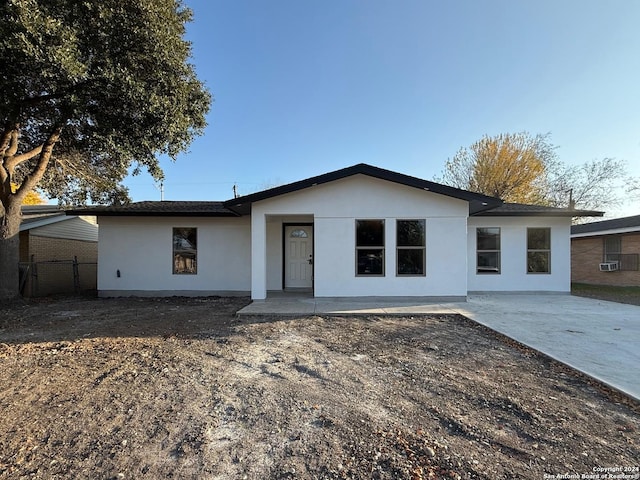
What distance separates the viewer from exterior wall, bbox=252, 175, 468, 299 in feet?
29.6

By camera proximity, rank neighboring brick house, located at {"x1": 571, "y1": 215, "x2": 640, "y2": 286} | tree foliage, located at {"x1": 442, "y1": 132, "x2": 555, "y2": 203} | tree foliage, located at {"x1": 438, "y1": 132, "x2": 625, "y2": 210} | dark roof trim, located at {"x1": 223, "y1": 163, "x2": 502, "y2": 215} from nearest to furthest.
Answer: dark roof trim, located at {"x1": 223, "y1": 163, "x2": 502, "y2": 215}
neighboring brick house, located at {"x1": 571, "y1": 215, "x2": 640, "y2": 286}
tree foliage, located at {"x1": 442, "y1": 132, "x2": 555, "y2": 203}
tree foliage, located at {"x1": 438, "y1": 132, "x2": 625, "y2": 210}

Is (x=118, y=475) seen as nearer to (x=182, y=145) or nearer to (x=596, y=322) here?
(x=596, y=322)

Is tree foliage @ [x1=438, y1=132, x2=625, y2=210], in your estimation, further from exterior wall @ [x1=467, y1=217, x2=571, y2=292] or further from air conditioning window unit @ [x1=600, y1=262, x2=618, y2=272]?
exterior wall @ [x1=467, y1=217, x2=571, y2=292]

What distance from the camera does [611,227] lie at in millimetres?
14828

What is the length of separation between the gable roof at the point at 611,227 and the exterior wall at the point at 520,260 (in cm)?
586

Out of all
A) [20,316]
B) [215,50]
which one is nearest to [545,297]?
[215,50]

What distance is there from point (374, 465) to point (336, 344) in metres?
3.08

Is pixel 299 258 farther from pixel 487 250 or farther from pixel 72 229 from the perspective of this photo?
pixel 72 229

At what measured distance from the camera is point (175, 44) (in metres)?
8.18

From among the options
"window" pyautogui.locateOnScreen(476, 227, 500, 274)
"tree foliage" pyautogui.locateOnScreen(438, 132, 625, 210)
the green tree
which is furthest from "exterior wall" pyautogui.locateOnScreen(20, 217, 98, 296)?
"tree foliage" pyautogui.locateOnScreen(438, 132, 625, 210)

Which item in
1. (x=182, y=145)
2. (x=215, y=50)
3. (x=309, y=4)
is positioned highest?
(x=309, y=4)

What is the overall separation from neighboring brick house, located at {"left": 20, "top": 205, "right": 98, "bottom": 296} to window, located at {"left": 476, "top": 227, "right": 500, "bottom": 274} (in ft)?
A: 48.6

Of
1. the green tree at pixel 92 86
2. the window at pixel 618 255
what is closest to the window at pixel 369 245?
the green tree at pixel 92 86

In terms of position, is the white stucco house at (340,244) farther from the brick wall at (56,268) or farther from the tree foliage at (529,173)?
the tree foliage at (529,173)
